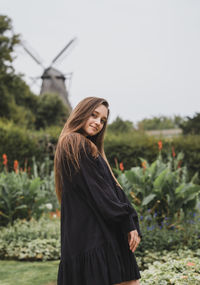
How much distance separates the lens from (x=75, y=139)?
1955 millimetres

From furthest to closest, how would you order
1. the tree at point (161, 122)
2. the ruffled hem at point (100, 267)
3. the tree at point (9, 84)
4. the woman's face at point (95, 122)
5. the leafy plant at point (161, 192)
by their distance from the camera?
the tree at point (161, 122) → the tree at point (9, 84) → the leafy plant at point (161, 192) → the woman's face at point (95, 122) → the ruffled hem at point (100, 267)

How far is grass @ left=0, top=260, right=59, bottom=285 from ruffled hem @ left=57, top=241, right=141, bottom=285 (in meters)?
2.01

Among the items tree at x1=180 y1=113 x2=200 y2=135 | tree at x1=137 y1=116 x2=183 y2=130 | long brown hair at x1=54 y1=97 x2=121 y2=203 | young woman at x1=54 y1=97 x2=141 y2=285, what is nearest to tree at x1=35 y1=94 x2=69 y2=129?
tree at x1=180 y1=113 x2=200 y2=135

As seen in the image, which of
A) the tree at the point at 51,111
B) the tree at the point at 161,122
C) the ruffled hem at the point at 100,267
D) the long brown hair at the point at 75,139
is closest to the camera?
the ruffled hem at the point at 100,267

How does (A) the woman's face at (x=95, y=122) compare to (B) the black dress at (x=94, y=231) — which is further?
(A) the woman's face at (x=95, y=122)

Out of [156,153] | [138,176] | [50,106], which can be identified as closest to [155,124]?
[50,106]

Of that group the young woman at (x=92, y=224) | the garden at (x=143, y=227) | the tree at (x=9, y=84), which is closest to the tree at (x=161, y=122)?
the tree at (x=9, y=84)

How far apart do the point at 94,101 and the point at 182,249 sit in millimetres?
2802

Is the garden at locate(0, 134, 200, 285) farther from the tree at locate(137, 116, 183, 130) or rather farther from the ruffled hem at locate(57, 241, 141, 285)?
the tree at locate(137, 116, 183, 130)

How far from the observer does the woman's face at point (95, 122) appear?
6.87 ft

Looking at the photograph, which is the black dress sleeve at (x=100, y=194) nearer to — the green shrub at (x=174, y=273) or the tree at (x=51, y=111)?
the green shrub at (x=174, y=273)

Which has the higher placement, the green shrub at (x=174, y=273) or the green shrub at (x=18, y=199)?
the green shrub at (x=18, y=199)

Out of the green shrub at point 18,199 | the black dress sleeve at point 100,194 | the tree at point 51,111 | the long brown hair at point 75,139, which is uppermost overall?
the tree at point 51,111

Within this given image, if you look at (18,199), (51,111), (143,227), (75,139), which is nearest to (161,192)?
(143,227)
